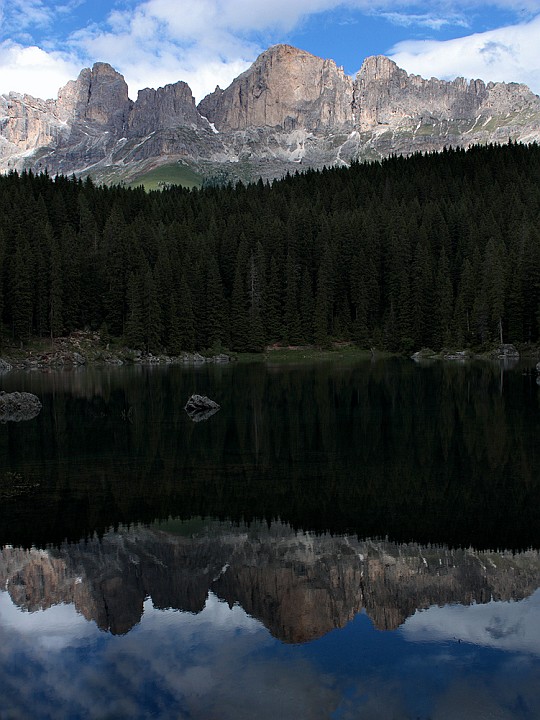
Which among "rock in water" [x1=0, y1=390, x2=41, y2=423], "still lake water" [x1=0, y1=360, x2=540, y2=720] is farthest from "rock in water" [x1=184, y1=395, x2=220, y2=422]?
"still lake water" [x1=0, y1=360, x2=540, y2=720]

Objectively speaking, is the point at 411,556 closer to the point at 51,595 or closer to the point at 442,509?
the point at 442,509

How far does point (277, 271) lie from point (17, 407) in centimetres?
9940

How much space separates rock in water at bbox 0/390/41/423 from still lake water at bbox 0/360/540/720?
12.8 m

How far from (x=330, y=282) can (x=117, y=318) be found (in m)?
41.6

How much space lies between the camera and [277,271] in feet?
472

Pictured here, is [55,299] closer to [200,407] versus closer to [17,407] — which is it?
[17,407]

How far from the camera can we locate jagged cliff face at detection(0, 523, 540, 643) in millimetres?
14906

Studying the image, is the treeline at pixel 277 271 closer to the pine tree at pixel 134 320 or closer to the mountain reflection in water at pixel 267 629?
the pine tree at pixel 134 320

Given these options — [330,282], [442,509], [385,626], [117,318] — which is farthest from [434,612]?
[330,282]

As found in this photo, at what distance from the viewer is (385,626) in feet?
46.3

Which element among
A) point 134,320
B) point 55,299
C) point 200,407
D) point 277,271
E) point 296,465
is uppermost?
point 277,271

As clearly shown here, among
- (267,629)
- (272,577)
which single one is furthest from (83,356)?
(267,629)

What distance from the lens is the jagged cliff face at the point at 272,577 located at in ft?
48.9

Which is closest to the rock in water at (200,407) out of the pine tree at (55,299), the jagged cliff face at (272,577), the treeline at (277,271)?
the jagged cliff face at (272,577)
